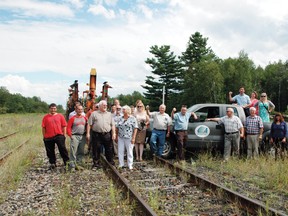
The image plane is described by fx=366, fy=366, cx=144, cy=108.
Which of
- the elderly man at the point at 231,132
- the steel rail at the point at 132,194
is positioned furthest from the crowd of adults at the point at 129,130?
the steel rail at the point at 132,194

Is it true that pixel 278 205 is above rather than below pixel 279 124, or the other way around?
below

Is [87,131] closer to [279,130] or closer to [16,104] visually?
[279,130]

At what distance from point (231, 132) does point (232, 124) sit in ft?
0.77

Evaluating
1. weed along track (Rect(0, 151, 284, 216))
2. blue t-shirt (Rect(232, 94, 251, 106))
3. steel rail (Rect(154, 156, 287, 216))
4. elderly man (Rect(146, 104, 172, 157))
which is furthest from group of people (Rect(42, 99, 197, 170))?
blue t-shirt (Rect(232, 94, 251, 106))

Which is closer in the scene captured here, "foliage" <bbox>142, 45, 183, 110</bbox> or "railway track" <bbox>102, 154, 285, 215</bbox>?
"railway track" <bbox>102, 154, 285, 215</bbox>

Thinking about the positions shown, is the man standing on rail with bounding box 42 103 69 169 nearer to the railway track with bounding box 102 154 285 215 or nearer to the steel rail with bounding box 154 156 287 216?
the railway track with bounding box 102 154 285 215

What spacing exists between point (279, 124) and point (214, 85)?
5710cm

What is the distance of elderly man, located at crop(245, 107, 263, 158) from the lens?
10617 mm

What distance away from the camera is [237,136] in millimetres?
10617

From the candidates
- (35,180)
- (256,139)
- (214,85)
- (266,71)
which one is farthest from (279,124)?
(266,71)

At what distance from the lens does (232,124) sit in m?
10.6

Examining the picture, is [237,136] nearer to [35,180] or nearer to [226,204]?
[226,204]

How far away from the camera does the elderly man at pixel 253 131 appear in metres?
10.6

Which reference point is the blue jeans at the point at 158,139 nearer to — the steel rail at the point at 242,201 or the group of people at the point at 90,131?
the group of people at the point at 90,131
